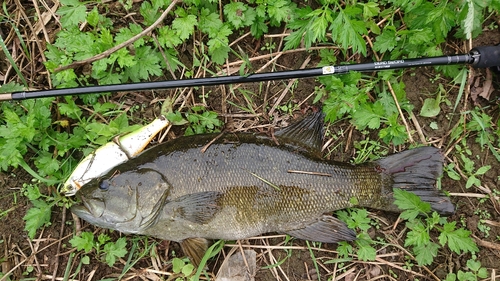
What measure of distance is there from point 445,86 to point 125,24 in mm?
3177

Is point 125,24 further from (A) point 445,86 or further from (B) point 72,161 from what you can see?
(A) point 445,86

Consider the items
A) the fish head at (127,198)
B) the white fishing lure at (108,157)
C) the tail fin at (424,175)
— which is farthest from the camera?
the white fishing lure at (108,157)

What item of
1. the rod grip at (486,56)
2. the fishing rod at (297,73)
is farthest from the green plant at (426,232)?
the rod grip at (486,56)

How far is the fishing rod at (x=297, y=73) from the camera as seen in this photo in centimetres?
332

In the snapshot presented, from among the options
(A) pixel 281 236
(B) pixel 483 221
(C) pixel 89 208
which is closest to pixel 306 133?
(A) pixel 281 236

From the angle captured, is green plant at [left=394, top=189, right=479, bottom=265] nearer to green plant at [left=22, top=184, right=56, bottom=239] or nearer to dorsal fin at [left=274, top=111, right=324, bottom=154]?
dorsal fin at [left=274, top=111, right=324, bottom=154]

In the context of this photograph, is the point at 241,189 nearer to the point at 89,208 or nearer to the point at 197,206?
the point at 197,206

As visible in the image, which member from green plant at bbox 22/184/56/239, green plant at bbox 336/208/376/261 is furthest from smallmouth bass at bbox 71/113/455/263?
green plant at bbox 22/184/56/239

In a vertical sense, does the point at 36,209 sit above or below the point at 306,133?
below

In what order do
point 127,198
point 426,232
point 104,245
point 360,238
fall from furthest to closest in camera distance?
point 104,245 → point 360,238 → point 426,232 → point 127,198

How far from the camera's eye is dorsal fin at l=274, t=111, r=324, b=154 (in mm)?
3613

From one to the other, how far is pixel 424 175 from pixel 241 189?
5.26ft

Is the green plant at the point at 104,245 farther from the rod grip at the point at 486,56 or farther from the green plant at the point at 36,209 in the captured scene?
the rod grip at the point at 486,56

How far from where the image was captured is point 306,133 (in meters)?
3.63
